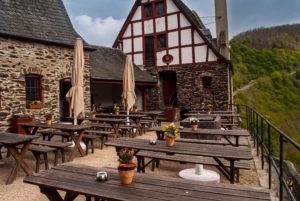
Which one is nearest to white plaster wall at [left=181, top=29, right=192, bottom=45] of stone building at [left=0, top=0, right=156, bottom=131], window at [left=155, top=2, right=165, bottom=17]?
window at [left=155, top=2, right=165, bottom=17]

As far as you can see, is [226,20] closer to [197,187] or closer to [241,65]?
[197,187]

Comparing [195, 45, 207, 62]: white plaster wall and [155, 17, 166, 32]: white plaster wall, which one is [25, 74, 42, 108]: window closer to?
[155, 17, 166, 32]: white plaster wall

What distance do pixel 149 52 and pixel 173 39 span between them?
171 cm

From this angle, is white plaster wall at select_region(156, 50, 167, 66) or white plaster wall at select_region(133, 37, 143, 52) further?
white plaster wall at select_region(133, 37, 143, 52)

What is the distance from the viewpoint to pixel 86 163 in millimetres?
5371

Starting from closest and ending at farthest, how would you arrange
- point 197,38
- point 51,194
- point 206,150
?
point 51,194, point 206,150, point 197,38

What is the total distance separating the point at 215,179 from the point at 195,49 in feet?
34.3

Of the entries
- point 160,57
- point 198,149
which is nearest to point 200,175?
point 198,149

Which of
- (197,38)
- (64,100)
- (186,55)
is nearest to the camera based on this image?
(64,100)

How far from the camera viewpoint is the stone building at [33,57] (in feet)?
26.2

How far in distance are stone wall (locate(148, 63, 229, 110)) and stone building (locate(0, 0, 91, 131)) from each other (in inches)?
225

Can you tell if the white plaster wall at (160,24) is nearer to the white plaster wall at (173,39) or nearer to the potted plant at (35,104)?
the white plaster wall at (173,39)

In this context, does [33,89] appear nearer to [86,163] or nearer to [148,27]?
[86,163]

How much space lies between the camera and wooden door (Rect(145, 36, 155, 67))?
15.1 m
